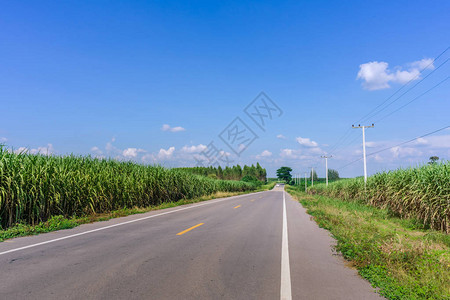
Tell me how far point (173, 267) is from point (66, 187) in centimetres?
834

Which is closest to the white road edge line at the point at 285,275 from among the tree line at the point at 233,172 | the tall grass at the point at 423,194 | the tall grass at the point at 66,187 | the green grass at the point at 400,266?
the green grass at the point at 400,266

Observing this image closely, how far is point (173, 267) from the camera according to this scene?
17.9 feet

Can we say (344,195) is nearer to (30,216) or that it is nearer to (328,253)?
(328,253)

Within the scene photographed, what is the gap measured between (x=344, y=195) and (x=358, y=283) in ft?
89.9

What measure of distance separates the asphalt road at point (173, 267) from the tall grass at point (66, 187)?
2167 millimetres

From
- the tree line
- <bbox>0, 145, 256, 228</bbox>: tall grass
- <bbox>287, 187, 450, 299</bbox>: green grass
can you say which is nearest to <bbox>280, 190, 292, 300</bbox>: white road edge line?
<bbox>287, 187, 450, 299</bbox>: green grass

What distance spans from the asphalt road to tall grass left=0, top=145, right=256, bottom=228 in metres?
2.17

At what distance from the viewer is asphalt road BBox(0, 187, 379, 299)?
429 cm

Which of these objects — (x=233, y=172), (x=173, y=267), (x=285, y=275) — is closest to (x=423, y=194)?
(x=285, y=275)

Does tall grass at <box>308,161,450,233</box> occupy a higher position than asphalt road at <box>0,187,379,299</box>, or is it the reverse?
tall grass at <box>308,161,450,233</box>

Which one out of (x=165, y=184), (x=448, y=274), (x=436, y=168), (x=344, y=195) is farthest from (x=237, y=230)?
(x=344, y=195)

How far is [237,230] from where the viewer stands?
10.0m

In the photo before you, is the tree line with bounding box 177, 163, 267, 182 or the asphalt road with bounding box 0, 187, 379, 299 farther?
the tree line with bounding box 177, 163, 267, 182

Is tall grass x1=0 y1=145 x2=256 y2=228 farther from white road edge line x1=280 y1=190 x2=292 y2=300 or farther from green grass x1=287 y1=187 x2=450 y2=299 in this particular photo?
green grass x1=287 y1=187 x2=450 y2=299
